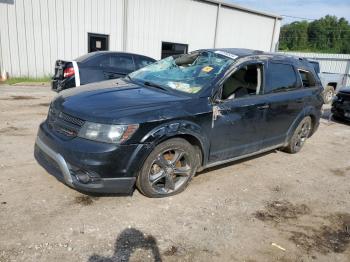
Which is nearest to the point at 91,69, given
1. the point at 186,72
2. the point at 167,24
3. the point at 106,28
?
the point at 186,72

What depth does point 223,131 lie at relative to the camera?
4.46 metres

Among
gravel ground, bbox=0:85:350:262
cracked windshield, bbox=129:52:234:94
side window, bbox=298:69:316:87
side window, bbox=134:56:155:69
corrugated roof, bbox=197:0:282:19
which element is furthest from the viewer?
corrugated roof, bbox=197:0:282:19

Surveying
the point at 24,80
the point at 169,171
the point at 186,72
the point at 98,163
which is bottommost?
the point at 24,80

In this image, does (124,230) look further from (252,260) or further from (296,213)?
(296,213)

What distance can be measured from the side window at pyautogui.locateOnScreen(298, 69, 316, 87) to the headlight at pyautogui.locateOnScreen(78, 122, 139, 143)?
3.68 meters

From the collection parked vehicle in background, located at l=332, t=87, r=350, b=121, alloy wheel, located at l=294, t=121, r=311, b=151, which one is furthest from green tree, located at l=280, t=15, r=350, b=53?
alloy wheel, located at l=294, t=121, r=311, b=151

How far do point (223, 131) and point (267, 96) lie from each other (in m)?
1.08

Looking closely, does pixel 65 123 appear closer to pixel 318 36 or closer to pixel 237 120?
pixel 237 120

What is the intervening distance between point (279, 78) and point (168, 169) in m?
2.51

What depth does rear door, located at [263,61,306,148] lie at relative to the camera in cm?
518

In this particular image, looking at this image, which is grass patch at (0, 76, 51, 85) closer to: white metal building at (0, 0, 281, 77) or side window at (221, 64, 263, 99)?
white metal building at (0, 0, 281, 77)

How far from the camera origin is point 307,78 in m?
6.15

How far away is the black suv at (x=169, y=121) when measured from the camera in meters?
3.59

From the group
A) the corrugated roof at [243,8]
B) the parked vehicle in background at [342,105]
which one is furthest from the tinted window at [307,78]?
the corrugated roof at [243,8]
